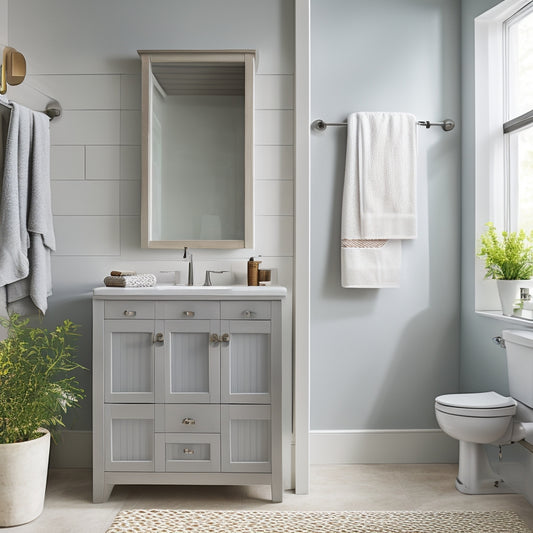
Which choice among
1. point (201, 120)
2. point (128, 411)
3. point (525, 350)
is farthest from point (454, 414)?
point (201, 120)

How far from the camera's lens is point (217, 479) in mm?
2424

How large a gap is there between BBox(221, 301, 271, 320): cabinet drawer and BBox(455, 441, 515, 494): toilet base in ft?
3.61

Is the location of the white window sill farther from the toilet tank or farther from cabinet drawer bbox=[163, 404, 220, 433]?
cabinet drawer bbox=[163, 404, 220, 433]

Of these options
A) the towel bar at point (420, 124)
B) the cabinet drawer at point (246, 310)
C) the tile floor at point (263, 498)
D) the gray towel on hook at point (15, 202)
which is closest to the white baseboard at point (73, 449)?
the tile floor at point (263, 498)

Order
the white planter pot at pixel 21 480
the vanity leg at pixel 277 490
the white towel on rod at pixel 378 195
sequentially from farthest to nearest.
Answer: the white towel on rod at pixel 378 195
the vanity leg at pixel 277 490
the white planter pot at pixel 21 480

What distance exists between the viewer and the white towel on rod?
2910 mm

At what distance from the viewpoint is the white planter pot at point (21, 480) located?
7.23 ft

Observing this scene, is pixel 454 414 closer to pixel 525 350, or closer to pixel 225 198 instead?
pixel 525 350

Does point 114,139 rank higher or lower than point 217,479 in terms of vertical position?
higher

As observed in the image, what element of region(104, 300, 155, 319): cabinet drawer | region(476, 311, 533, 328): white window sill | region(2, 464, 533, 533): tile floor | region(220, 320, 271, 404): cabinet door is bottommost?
region(2, 464, 533, 533): tile floor

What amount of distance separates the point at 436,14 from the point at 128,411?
252 centimetres

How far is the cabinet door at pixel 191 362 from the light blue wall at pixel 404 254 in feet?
2.43

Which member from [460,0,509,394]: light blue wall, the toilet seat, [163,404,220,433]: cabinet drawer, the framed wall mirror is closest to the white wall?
the framed wall mirror

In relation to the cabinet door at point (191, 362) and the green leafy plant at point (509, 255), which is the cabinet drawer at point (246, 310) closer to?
the cabinet door at point (191, 362)
